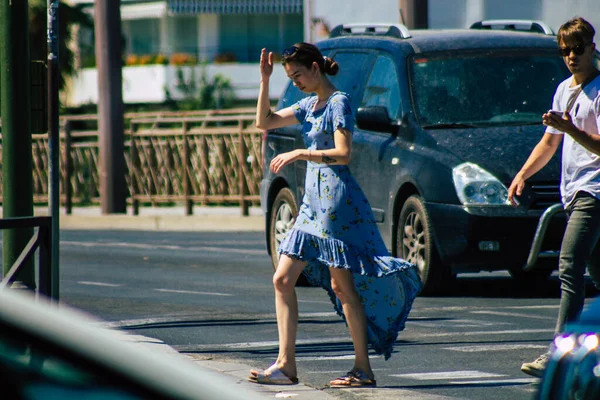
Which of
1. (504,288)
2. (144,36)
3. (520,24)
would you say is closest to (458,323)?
(504,288)

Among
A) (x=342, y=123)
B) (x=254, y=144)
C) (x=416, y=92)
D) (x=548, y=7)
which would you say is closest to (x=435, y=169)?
(x=416, y=92)

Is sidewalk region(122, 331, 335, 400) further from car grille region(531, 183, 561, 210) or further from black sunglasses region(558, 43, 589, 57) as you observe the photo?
car grille region(531, 183, 561, 210)

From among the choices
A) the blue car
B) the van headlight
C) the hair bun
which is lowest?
the van headlight

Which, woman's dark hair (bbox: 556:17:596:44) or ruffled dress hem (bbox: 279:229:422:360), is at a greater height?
woman's dark hair (bbox: 556:17:596:44)

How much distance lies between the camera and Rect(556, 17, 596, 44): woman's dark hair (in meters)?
6.79

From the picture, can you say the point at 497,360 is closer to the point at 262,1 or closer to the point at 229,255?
the point at 229,255

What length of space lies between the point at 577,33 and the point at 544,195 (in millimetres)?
3199

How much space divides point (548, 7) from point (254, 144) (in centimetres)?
2423

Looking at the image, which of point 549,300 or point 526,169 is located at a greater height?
point 526,169

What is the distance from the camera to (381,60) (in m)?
11.1

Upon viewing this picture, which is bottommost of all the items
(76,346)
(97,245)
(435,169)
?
(97,245)

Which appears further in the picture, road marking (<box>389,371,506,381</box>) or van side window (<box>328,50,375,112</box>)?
van side window (<box>328,50,375,112</box>)

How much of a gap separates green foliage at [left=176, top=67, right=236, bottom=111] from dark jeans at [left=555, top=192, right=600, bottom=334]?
37054mm

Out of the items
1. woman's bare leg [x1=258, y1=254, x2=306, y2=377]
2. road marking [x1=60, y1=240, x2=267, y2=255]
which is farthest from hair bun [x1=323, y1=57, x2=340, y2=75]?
road marking [x1=60, y1=240, x2=267, y2=255]
